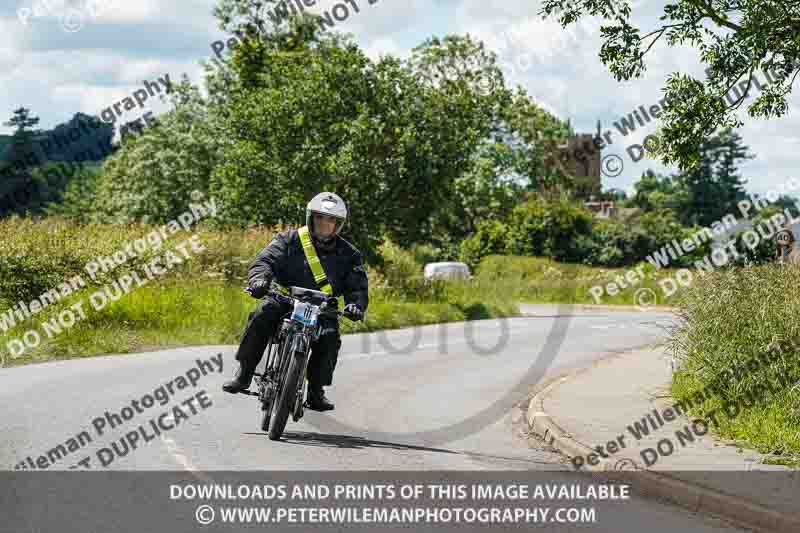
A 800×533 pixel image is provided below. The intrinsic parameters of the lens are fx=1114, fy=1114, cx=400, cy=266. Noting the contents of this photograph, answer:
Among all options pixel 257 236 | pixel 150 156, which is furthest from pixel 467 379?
pixel 150 156

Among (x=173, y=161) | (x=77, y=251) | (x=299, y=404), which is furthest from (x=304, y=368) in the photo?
(x=173, y=161)

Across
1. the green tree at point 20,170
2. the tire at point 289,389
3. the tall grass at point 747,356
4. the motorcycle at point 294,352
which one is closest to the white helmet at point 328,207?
the motorcycle at point 294,352

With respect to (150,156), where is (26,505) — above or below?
below

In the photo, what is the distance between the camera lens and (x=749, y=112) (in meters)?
12.8

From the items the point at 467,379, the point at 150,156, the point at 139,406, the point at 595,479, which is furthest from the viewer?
the point at 150,156

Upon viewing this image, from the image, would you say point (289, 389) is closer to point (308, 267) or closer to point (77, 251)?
point (308, 267)

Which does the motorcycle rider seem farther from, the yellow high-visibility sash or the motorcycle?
the motorcycle

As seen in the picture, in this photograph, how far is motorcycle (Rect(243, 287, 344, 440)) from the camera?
9.34 m

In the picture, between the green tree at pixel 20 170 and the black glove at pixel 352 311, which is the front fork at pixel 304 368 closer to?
the black glove at pixel 352 311

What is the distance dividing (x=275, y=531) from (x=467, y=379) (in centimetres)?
1031

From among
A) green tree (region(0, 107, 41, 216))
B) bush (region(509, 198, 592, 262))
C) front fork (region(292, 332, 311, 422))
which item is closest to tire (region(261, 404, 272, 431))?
front fork (region(292, 332, 311, 422))

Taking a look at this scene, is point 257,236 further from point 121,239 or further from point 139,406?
point 139,406

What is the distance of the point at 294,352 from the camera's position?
9320mm

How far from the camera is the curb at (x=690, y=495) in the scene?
294 inches
